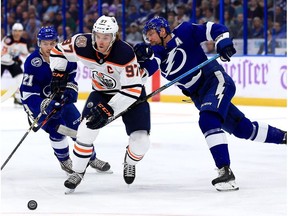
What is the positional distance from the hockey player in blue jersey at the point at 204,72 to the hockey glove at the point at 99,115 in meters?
0.39

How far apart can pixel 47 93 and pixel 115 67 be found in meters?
→ 0.94

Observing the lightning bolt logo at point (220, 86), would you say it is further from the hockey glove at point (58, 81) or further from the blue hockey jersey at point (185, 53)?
the hockey glove at point (58, 81)

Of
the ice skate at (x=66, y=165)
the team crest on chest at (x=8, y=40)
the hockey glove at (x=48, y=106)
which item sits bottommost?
the team crest on chest at (x=8, y=40)

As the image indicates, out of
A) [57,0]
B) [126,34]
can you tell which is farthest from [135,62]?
[57,0]

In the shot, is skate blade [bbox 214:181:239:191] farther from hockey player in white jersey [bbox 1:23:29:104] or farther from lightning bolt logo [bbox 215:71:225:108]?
hockey player in white jersey [bbox 1:23:29:104]

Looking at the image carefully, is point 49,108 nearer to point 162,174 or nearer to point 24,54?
point 162,174

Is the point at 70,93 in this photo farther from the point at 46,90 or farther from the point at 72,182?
the point at 72,182

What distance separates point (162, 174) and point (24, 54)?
656 cm

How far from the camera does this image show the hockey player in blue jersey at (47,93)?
5.70 m

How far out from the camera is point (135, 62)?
502 centimetres

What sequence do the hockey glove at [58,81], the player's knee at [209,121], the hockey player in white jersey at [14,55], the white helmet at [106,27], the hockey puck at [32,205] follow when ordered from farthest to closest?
the hockey player in white jersey at [14,55], the hockey glove at [58,81], the player's knee at [209,121], the white helmet at [106,27], the hockey puck at [32,205]

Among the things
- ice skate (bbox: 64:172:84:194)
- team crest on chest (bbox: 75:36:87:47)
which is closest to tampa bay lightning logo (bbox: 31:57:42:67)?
team crest on chest (bbox: 75:36:87:47)

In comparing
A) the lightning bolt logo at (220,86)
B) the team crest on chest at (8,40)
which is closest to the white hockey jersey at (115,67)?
the lightning bolt logo at (220,86)

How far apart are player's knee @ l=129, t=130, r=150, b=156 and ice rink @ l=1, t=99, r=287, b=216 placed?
0.71 feet
